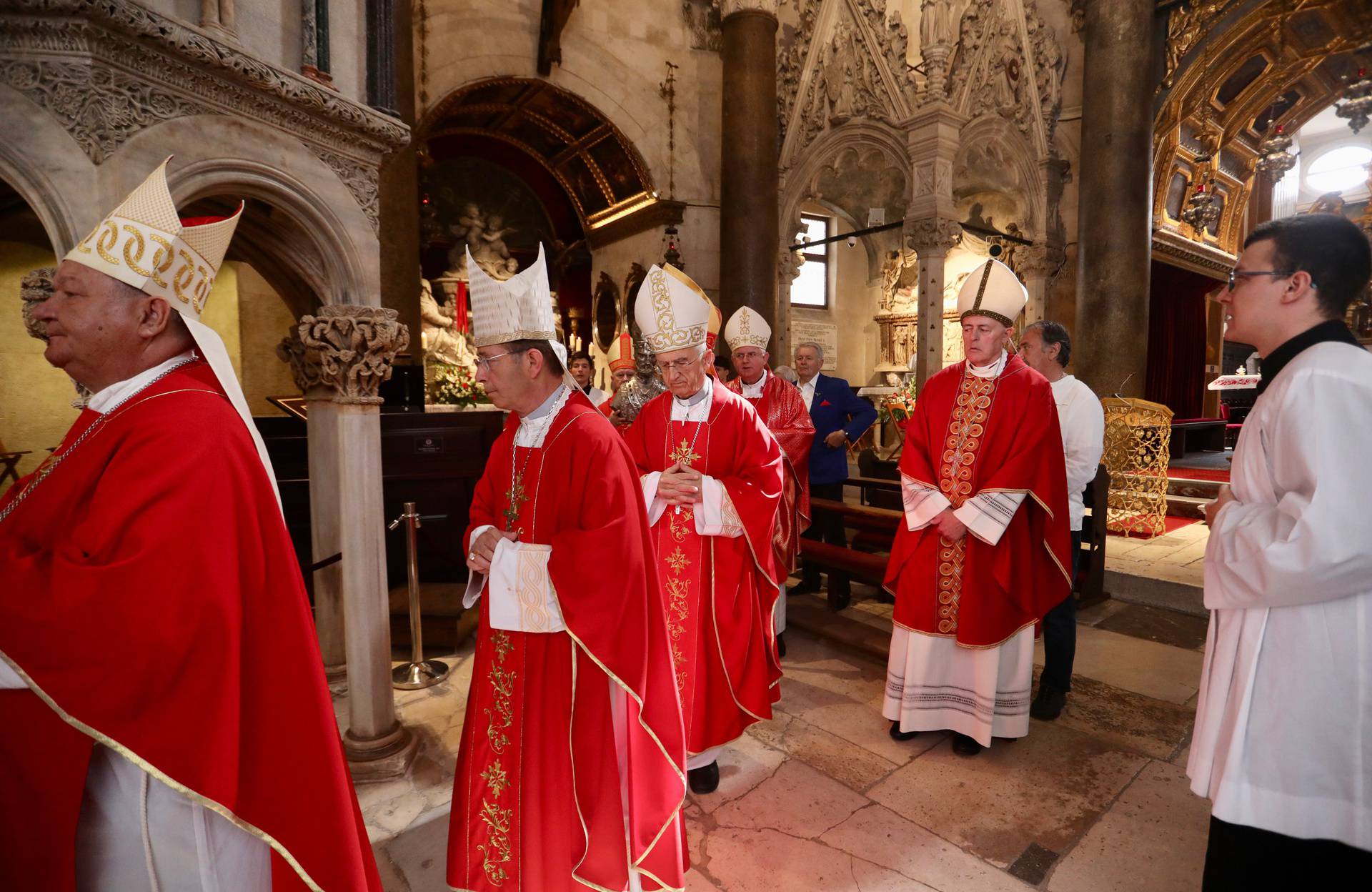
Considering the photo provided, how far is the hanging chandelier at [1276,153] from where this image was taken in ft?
42.4

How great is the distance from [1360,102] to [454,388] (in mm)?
14072

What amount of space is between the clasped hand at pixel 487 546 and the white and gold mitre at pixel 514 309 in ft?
1.71

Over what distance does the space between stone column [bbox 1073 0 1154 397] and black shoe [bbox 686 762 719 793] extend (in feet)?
25.6

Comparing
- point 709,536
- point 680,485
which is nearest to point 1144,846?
point 709,536

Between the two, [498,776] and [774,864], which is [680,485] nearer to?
[498,776]

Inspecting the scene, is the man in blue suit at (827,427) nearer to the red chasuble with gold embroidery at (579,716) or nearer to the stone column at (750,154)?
the stone column at (750,154)

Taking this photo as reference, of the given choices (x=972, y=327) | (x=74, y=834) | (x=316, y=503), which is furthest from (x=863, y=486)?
(x=74, y=834)

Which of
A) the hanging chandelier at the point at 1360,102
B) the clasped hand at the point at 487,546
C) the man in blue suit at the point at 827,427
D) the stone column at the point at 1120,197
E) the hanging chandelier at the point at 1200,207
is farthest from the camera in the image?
the hanging chandelier at the point at 1200,207

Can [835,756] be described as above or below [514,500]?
below

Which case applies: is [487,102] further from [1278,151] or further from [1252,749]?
[1278,151]

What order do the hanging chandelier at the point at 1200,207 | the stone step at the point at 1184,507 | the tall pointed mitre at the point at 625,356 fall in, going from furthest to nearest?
the hanging chandelier at the point at 1200,207
the stone step at the point at 1184,507
the tall pointed mitre at the point at 625,356

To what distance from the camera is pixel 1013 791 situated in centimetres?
268

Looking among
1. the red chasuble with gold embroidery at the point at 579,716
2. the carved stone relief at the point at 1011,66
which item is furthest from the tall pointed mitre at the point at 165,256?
the carved stone relief at the point at 1011,66

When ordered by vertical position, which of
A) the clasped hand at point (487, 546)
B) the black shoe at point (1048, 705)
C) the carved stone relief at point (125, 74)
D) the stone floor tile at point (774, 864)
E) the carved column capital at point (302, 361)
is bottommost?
the stone floor tile at point (774, 864)
